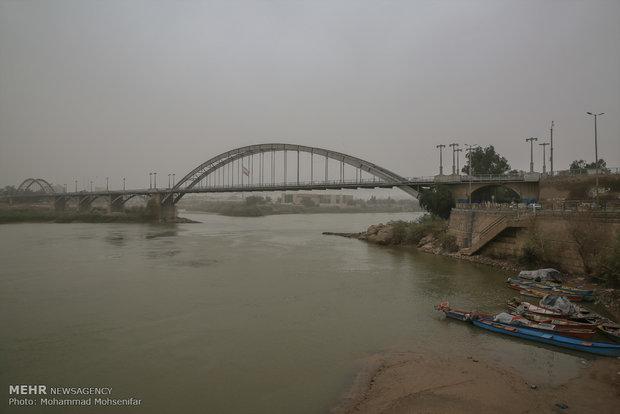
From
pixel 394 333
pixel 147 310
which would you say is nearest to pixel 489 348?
pixel 394 333

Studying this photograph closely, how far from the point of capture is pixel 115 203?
62125mm

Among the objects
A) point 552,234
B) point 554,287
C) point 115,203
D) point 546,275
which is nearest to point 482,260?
point 552,234

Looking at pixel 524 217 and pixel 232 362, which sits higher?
pixel 524 217

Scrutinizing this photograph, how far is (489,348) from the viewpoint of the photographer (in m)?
7.99

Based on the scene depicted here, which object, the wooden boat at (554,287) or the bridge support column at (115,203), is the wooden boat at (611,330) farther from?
the bridge support column at (115,203)

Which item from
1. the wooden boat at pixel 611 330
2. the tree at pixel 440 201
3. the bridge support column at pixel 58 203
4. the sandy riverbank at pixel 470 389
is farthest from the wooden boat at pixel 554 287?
the bridge support column at pixel 58 203

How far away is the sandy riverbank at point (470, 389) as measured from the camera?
224 inches

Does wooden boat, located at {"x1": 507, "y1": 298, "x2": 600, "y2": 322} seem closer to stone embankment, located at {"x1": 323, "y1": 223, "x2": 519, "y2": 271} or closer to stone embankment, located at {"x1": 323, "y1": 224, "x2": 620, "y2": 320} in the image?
stone embankment, located at {"x1": 323, "y1": 224, "x2": 620, "y2": 320}

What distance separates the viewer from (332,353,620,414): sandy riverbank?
5.68 metres

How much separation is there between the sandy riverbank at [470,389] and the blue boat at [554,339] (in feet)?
0.64

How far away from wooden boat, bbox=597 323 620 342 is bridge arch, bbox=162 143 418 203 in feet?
81.6

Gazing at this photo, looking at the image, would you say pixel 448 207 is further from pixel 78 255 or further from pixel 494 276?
pixel 78 255

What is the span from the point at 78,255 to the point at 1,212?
1781 inches

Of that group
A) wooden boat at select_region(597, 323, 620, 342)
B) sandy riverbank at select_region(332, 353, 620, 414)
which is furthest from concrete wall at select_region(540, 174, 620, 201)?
sandy riverbank at select_region(332, 353, 620, 414)
